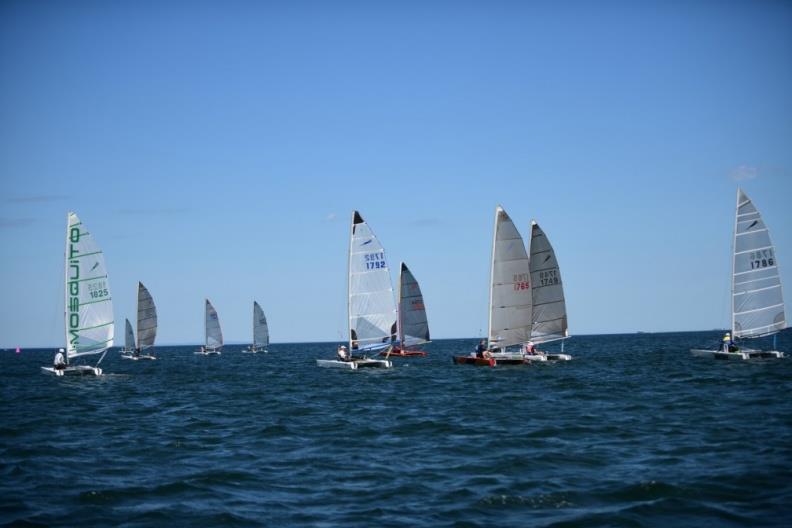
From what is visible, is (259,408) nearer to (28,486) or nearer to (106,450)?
(106,450)

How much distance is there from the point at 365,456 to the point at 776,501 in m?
9.06

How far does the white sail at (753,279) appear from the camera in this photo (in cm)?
4775

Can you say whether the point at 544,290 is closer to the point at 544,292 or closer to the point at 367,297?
the point at 544,292

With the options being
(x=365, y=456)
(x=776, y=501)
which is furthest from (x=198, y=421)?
(x=776, y=501)

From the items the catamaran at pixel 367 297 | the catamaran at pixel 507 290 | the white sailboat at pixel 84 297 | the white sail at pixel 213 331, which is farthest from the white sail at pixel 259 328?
the catamaran at pixel 507 290

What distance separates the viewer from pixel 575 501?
46.2 feet

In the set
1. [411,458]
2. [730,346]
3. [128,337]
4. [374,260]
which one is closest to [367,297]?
[374,260]

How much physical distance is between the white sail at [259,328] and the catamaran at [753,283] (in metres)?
78.5

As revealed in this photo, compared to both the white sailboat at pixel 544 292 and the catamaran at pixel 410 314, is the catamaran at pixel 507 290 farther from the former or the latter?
the catamaran at pixel 410 314

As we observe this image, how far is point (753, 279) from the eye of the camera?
158 ft

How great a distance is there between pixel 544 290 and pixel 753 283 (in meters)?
12.7

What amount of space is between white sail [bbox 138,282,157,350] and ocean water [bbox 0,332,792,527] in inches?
1973

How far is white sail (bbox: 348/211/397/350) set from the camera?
155 ft

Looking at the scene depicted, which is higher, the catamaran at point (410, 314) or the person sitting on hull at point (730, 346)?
the catamaran at point (410, 314)
